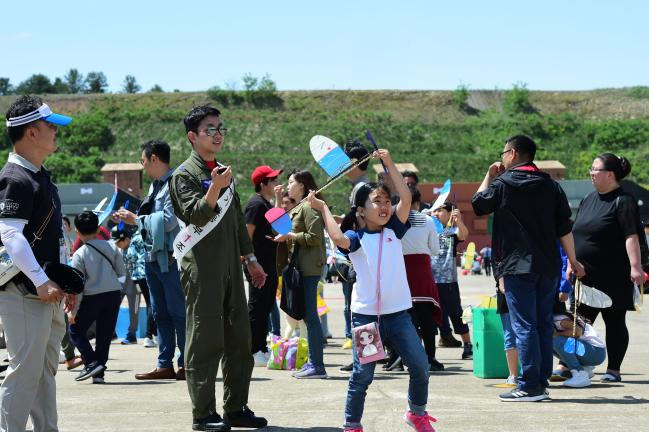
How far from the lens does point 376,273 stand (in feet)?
19.7

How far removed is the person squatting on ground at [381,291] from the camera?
5902mm

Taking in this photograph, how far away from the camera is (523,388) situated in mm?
7238

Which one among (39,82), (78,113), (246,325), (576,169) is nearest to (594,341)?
(246,325)

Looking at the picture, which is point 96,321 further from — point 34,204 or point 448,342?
point 448,342

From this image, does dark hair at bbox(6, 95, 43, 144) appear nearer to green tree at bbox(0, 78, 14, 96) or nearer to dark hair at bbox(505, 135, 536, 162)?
dark hair at bbox(505, 135, 536, 162)

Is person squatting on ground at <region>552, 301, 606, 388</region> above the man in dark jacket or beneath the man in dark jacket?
beneath

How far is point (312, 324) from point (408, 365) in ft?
9.17

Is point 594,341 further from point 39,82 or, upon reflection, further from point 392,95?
point 39,82

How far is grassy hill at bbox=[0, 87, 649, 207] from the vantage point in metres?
75.2

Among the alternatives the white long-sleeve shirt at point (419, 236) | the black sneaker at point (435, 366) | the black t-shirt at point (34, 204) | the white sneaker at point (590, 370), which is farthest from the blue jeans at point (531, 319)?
the black t-shirt at point (34, 204)

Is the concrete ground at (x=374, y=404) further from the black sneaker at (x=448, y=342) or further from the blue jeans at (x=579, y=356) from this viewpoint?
the black sneaker at (x=448, y=342)

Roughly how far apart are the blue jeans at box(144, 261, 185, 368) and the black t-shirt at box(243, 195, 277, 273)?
1.17 meters

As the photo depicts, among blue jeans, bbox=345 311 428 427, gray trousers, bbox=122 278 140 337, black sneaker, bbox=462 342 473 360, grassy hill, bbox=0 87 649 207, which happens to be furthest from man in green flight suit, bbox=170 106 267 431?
grassy hill, bbox=0 87 649 207

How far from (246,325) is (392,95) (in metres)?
89.2
